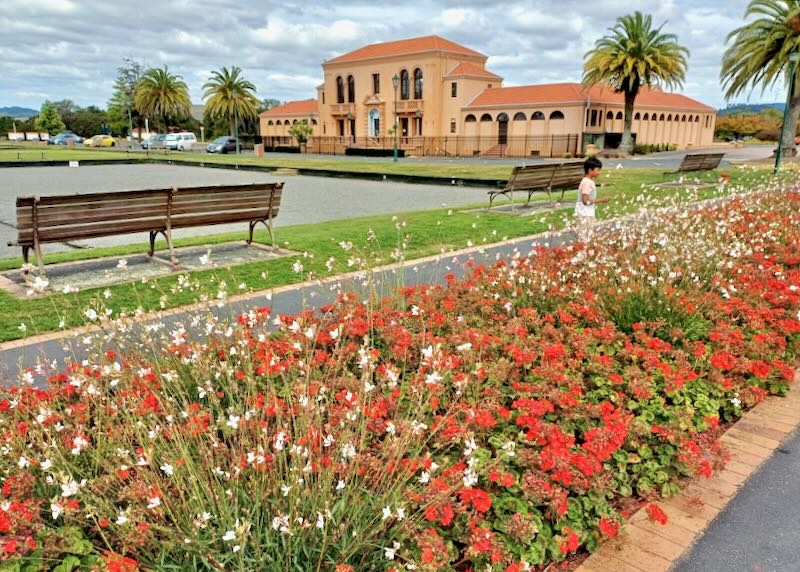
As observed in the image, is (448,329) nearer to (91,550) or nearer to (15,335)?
(91,550)

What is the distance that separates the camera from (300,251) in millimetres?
8898

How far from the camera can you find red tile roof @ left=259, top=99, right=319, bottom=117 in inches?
2971

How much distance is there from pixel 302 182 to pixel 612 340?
67.5 ft

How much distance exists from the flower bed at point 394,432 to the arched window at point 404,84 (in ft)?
185

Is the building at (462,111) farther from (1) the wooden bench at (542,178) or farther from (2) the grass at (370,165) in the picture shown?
(1) the wooden bench at (542,178)

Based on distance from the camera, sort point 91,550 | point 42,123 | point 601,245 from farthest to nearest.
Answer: point 42,123 → point 601,245 → point 91,550

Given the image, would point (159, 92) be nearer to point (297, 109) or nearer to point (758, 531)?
point (297, 109)

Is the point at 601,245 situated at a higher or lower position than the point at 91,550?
higher

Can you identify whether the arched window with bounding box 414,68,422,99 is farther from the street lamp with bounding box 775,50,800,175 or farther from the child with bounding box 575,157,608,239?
the child with bounding box 575,157,608,239

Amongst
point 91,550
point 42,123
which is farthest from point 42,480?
point 42,123

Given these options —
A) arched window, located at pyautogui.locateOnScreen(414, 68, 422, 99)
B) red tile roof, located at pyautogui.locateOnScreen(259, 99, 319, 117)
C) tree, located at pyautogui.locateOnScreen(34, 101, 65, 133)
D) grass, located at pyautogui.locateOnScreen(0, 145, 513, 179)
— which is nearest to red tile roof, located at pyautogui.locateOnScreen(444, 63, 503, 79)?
arched window, located at pyautogui.locateOnScreen(414, 68, 422, 99)

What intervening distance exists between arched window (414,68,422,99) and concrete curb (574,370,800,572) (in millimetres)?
56794

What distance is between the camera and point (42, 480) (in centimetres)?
272

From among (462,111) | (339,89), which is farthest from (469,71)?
(339,89)
